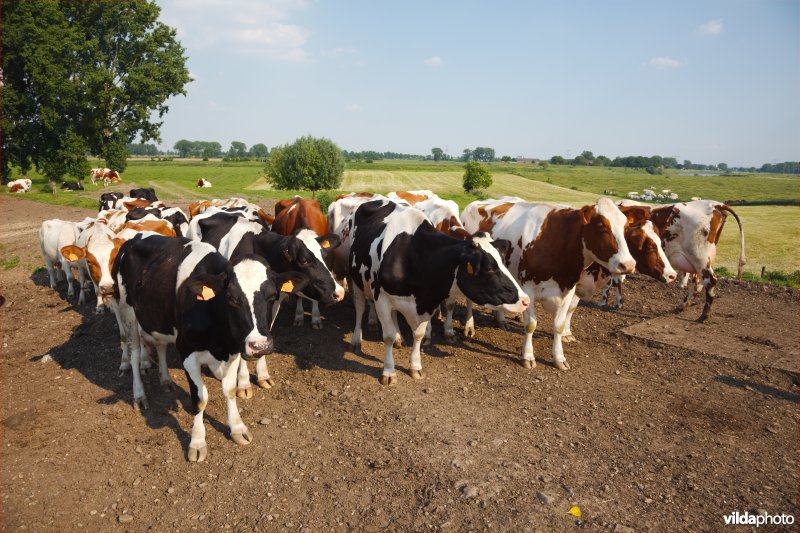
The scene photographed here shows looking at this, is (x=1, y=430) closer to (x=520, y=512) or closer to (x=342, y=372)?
(x=342, y=372)

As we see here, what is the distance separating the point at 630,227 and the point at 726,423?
3.67 metres

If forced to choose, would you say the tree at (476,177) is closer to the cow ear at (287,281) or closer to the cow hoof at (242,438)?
the cow ear at (287,281)

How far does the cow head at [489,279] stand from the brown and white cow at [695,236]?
229 inches

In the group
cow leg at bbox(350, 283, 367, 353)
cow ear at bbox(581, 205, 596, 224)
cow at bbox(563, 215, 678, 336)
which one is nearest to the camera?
cow ear at bbox(581, 205, 596, 224)

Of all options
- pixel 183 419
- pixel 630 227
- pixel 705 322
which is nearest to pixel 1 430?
pixel 183 419

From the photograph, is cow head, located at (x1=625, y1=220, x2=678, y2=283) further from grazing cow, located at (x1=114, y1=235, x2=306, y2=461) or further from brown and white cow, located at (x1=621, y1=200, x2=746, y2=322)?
grazing cow, located at (x1=114, y1=235, x2=306, y2=461)

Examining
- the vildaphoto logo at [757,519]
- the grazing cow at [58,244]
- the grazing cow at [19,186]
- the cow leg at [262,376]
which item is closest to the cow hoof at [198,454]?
the cow leg at [262,376]

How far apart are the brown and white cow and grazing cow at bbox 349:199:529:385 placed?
19.1 ft

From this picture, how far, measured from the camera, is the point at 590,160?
166 metres

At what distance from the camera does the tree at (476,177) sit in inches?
2147

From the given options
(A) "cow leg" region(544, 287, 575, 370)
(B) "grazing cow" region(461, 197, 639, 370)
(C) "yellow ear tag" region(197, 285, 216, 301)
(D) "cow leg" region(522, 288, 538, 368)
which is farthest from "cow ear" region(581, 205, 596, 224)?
(C) "yellow ear tag" region(197, 285, 216, 301)

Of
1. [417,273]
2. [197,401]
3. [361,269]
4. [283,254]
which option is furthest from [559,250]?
[197,401]

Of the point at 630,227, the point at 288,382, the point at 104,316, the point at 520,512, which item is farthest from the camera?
the point at 104,316

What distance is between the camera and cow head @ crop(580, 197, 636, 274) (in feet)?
21.9
